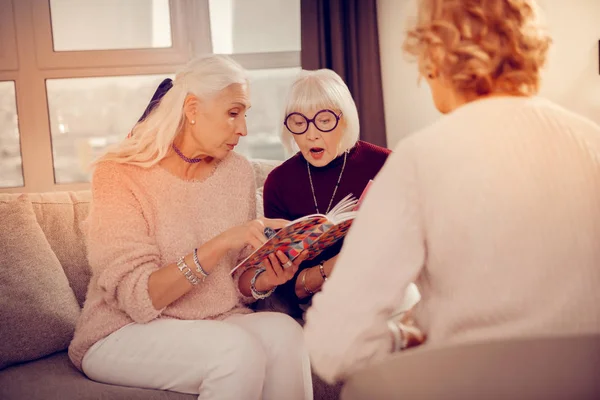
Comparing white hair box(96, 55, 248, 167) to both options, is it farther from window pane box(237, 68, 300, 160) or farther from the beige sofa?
window pane box(237, 68, 300, 160)

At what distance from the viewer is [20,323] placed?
1778 mm

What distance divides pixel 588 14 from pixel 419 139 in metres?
1.95

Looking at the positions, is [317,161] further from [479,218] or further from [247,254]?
[479,218]

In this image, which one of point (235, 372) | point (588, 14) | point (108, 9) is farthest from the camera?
point (108, 9)

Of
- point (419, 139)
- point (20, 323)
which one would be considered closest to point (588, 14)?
point (419, 139)

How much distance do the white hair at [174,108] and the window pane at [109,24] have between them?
1979 mm

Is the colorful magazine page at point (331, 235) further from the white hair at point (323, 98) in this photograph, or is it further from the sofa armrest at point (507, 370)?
the sofa armrest at point (507, 370)

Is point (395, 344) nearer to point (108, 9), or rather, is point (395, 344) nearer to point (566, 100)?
point (566, 100)

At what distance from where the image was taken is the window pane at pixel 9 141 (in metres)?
3.61

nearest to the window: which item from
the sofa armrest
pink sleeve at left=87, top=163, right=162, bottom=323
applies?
pink sleeve at left=87, top=163, right=162, bottom=323

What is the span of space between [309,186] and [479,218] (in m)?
1.30

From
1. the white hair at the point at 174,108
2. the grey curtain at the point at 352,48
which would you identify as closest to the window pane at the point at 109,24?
the grey curtain at the point at 352,48

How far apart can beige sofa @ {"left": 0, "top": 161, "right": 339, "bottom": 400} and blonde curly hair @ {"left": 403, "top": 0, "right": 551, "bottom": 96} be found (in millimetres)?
1040

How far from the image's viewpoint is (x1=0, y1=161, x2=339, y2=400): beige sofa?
Result: 5.19 feet
